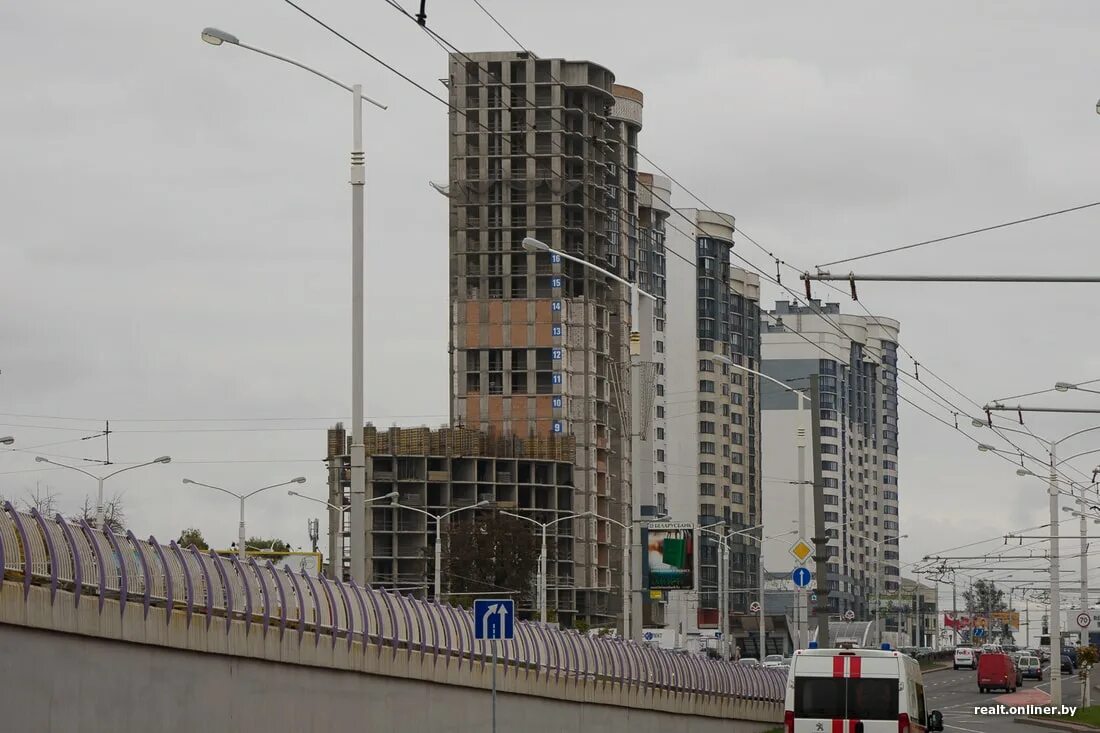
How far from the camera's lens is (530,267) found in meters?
138

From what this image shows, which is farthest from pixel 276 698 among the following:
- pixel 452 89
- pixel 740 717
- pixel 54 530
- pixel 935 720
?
pixel 452 89

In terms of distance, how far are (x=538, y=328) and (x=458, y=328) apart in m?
5.67

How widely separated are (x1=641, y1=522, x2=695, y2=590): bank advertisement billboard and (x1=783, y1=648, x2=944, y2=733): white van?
43.9 meters

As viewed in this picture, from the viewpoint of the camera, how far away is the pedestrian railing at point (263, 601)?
21297 millimetres

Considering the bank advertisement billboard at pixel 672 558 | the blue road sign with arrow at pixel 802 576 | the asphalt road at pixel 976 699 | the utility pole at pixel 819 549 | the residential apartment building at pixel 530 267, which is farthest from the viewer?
the residential apartment building at pixel 530 267

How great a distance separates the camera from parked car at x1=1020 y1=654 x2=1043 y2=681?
365 feet

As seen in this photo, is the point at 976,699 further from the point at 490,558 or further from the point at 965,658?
the point at 965,658

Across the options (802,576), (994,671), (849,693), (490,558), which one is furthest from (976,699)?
(849,693)

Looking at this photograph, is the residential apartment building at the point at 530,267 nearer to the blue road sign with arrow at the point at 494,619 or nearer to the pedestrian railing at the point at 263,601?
the pedestrian railing at the point at 263,601

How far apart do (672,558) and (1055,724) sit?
25.1 meters

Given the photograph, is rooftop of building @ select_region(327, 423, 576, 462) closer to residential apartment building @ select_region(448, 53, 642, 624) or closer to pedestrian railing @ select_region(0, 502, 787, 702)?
residential apartment building @ select_region(448, 53, 642, 624)

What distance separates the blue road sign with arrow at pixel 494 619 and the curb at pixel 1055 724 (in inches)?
1049

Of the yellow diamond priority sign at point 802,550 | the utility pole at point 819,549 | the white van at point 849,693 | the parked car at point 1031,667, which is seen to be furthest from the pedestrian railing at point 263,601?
the parked car at point 1031,667

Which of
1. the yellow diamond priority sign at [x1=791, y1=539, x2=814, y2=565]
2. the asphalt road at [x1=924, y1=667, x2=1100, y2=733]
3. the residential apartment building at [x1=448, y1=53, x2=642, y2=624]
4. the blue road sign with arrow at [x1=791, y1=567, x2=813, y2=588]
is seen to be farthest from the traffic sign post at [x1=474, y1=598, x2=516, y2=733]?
the residential apartment building at [x1=448, y1=53, x2=642, y2=624]
